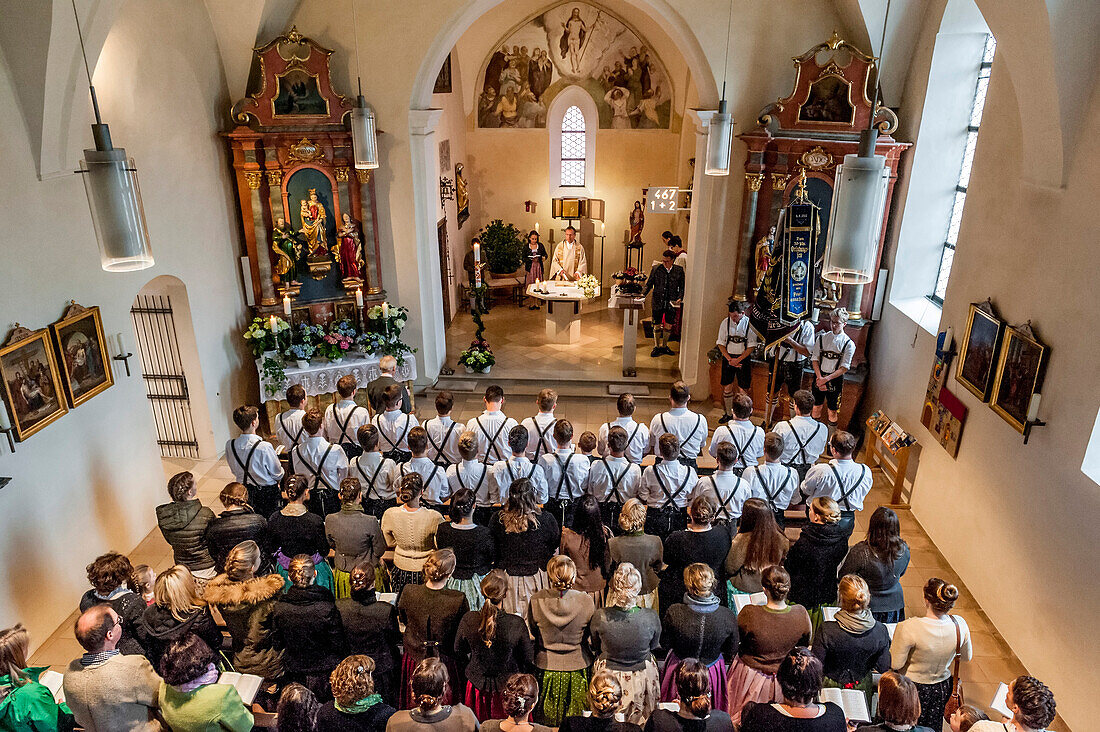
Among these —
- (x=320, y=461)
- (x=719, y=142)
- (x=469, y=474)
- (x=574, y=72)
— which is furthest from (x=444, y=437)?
(x=574, y=72)

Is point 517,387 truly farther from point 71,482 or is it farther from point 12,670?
point 12,670

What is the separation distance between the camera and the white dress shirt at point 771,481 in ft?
20.1

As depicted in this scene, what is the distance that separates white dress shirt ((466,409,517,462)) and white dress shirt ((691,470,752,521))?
203 centimetres

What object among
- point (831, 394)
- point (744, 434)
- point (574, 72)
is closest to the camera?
point (744, 434)

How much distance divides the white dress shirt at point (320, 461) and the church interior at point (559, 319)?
0.04 metres

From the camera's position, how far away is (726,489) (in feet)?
19.3

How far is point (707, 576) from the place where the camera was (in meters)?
4.35

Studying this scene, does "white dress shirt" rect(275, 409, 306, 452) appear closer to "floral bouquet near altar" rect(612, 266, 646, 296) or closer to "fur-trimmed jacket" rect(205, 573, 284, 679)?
"fur-trimmed jacket" rect(205, 573, 284, 679)

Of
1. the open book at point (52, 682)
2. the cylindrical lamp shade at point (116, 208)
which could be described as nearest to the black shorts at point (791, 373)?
the cylindrical lamp shade at point (116, 208)

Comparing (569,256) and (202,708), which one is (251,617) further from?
(569,256)

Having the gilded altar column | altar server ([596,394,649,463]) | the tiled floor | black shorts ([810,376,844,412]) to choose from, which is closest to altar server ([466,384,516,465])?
altar server ([596,394,649,463])

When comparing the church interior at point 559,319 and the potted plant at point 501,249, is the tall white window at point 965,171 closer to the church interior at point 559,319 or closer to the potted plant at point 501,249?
the church interior at point 559,319

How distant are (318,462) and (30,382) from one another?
2.54 metres

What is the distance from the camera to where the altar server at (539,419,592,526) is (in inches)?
251
